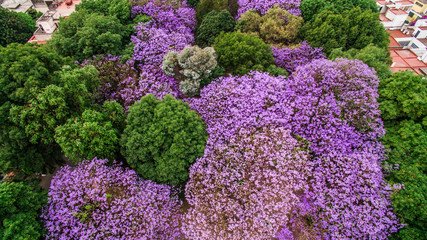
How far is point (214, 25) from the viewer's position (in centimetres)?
1862

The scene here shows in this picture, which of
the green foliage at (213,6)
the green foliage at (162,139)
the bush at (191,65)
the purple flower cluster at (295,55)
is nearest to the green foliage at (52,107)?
the green foliage at (162,139)

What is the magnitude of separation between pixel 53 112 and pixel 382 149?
17.0m

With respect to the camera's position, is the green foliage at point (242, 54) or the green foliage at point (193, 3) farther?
the green foliage at point (193, 3)

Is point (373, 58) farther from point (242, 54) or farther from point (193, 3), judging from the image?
point (193, 3)

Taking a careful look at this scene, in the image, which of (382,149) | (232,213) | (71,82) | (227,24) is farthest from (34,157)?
(382,149)

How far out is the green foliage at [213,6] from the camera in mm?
20172

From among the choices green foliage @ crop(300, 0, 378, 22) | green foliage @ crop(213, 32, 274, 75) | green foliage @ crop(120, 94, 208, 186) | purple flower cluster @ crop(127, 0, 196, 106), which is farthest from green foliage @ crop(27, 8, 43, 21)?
green foliage @ crop(300, 0, 378, 22)

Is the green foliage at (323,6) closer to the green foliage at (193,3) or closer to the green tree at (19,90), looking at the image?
the green foliage at (193,3)

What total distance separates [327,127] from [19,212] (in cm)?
1494

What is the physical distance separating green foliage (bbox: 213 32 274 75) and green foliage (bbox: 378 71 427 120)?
7461mm

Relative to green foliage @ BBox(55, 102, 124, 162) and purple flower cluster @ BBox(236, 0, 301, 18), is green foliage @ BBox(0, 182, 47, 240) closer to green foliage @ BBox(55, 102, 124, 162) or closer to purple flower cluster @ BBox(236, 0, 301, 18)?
green foliage @ BBox(55, 102, 124, 162)

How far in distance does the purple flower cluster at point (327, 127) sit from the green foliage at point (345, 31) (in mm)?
4690

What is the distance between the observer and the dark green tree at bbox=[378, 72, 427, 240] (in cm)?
1012

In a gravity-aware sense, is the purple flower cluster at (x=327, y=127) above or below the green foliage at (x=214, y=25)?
below
